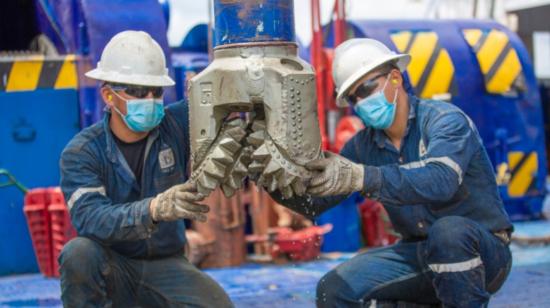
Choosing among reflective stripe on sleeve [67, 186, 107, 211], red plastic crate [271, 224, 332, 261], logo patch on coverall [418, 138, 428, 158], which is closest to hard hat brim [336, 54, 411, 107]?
logo patch on coverall [418, 138, 428, 158]

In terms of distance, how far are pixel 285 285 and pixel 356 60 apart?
2077mm

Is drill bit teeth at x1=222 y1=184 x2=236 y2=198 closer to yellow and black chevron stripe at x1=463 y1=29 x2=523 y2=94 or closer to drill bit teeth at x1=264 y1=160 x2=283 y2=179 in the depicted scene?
drill bit teeth at x1=264 y1=160 x2=283 y2=179

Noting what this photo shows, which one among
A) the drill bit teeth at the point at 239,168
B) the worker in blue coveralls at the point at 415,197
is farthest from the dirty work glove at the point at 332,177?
the drill bit teeth at the point at 239,168

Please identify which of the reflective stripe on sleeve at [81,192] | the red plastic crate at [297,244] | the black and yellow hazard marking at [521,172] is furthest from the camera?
the black and yellow hazard marking at [521,172]

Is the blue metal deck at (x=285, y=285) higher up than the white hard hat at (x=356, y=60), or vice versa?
the white hard hat at (x=356, y=60)

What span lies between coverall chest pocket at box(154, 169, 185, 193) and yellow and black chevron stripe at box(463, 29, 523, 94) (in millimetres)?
4081

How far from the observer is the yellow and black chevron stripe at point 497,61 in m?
7.45

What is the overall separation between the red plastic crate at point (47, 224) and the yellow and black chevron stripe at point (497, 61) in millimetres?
3603

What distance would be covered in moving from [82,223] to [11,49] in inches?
164

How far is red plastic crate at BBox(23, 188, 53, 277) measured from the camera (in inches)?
231

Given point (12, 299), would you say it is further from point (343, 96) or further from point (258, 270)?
point (343, 96)

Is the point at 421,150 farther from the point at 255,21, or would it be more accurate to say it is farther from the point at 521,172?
the point at 521,172

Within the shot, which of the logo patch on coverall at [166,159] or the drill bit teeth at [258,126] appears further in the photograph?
the logo patch on coverall at [166,159]

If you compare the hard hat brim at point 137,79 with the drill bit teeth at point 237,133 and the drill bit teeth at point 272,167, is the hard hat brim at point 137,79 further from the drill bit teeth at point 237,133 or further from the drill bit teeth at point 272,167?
the drill bit teeth at point 272,167
